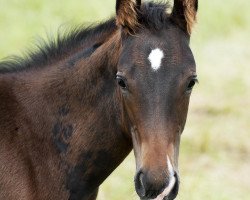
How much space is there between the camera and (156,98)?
5.72m

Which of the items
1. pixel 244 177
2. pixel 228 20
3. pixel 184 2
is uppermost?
pixel 184 2

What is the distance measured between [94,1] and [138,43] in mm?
11093

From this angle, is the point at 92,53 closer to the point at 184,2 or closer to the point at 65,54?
the point at 65,54

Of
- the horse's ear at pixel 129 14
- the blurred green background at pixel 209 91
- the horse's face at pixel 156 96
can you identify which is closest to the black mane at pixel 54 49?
the blurred green background at pixel 209 91

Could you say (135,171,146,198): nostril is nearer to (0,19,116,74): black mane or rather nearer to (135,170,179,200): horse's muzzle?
(135,170,179,200): horse's muzzle

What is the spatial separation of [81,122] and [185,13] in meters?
1.19

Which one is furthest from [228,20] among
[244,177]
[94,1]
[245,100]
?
[244,177]

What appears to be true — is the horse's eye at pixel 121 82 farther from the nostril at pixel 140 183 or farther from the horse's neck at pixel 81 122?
the nostril at pixel 140 183

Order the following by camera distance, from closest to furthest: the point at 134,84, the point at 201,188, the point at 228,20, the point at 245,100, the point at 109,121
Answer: the point at 134,84
the point at 109,121
the point at 201,188
the point at 245,100
the point at 228,20

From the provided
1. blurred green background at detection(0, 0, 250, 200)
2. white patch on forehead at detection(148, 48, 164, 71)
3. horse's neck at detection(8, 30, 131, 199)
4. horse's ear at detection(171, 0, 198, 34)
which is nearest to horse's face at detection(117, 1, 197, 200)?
white patch on forehead at detection(148, 48, 164, 71)

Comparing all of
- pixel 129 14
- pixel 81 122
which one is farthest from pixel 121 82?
pixel 81 122

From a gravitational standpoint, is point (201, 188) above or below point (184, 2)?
below

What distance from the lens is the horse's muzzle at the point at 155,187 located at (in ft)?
18.1

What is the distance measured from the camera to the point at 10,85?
6438 mm
